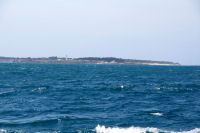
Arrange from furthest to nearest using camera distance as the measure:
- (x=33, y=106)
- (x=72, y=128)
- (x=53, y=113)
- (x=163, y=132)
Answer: (x=33, y=106), (x=53, y=113), (x=72, y=128), (x=163, y=132)

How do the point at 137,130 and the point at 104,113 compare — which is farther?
the point at 104,113

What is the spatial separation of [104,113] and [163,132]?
8584 millimetres

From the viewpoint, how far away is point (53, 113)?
29188mm

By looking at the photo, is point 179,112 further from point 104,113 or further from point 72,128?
point 72,128

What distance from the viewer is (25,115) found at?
2842cm

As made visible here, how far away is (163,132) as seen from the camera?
22031 mm

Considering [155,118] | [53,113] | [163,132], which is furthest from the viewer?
[53,113]

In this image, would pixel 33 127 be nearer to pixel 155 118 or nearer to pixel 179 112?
pixel 155 118

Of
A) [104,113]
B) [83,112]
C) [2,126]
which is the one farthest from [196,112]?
[2,126]

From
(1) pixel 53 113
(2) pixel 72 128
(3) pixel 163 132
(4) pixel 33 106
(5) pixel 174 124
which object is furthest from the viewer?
(4) pixel 33 106

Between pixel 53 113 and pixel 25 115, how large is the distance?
8.85 feet

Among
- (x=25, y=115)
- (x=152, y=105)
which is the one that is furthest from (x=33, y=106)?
(x=152, y=105)

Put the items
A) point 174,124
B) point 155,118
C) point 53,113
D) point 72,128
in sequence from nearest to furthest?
1. point 72,128
2. point 174,124
3. point 155,118
4. point 53,113

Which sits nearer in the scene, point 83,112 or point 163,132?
point 163,132
